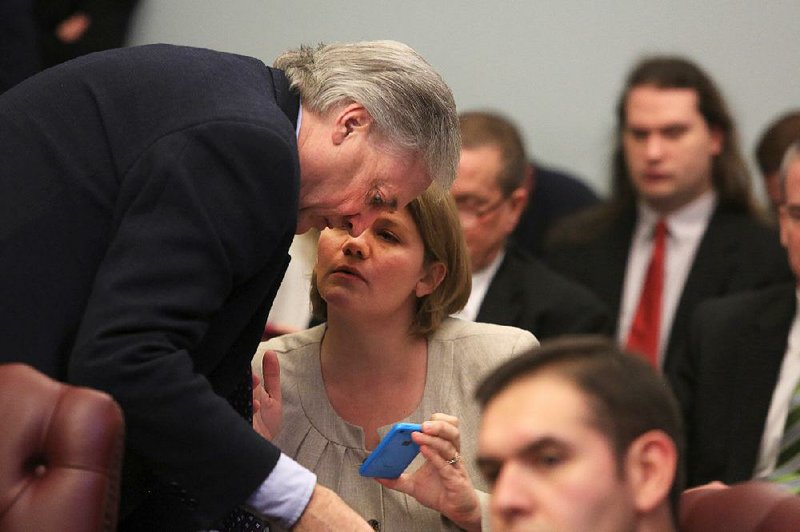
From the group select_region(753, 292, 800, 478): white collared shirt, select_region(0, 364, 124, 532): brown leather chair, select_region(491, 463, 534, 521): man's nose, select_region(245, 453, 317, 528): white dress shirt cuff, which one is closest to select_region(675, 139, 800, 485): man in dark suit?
select_region(753, 292, 800, 478): white collared shirt

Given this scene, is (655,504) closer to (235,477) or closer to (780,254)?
(235,477)

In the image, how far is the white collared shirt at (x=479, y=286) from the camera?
153 inches

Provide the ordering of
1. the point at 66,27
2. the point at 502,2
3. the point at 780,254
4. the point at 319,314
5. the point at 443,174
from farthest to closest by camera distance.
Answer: the point at 502,2 < the point at 66,27 < the point at 780,254 < the point at 319,314 < the point at 443,174

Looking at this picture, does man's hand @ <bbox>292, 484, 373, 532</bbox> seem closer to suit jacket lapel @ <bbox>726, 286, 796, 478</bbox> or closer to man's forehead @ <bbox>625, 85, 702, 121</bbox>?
suit jacket lapel @ <bbox>726, 286, 796, 478</bbox>

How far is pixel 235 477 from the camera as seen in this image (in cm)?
193

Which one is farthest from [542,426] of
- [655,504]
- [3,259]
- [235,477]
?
[3,259]

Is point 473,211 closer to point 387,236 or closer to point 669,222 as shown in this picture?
point 669,222

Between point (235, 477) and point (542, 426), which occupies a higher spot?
point (542, 426)

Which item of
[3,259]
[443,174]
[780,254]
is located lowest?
[780,254]

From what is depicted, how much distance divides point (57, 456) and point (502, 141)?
2.71 metres

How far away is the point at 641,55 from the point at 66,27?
2094 mm

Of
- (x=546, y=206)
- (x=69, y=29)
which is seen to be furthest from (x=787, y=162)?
(x=69, y=29)

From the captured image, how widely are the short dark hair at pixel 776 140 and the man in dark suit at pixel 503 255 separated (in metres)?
0.88

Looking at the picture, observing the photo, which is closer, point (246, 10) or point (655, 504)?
point (655, 504)
